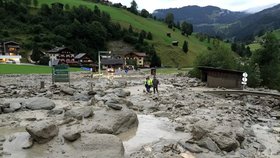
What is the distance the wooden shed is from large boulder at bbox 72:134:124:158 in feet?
136

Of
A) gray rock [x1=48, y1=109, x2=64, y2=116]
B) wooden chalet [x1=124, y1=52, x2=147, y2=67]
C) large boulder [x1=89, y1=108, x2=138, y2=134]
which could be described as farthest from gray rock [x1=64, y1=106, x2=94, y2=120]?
wooden chalet [x1=124, y1=52, x2=147, y2=67]

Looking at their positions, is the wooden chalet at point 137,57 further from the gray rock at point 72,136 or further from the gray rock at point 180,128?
the gray rock at point 72,136

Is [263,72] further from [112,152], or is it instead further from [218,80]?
[112,152]

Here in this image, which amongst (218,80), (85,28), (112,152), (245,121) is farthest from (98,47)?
(112,152)

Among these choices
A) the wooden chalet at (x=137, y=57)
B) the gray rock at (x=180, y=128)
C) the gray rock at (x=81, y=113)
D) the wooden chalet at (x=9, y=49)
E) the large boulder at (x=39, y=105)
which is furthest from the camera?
the wooden chalet at (x=137, y=57)

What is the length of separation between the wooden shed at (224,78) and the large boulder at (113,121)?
35.8 m

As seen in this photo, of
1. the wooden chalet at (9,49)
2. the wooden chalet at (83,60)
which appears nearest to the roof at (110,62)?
the wooden chalet at (83,60)

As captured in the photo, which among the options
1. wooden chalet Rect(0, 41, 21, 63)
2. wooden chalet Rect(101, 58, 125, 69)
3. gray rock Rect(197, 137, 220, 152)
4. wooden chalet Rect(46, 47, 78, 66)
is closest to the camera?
gray rock Rect(197, 137, 220, 152)

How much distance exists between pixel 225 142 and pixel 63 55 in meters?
128

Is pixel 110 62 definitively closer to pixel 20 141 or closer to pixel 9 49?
pixel 9 49

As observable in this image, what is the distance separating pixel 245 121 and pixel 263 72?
167 ft

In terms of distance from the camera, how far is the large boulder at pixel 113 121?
65.8 feet

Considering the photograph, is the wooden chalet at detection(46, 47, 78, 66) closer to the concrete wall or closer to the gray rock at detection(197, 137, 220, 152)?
the concrete wall

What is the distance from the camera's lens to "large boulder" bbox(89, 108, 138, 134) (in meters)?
20.1
